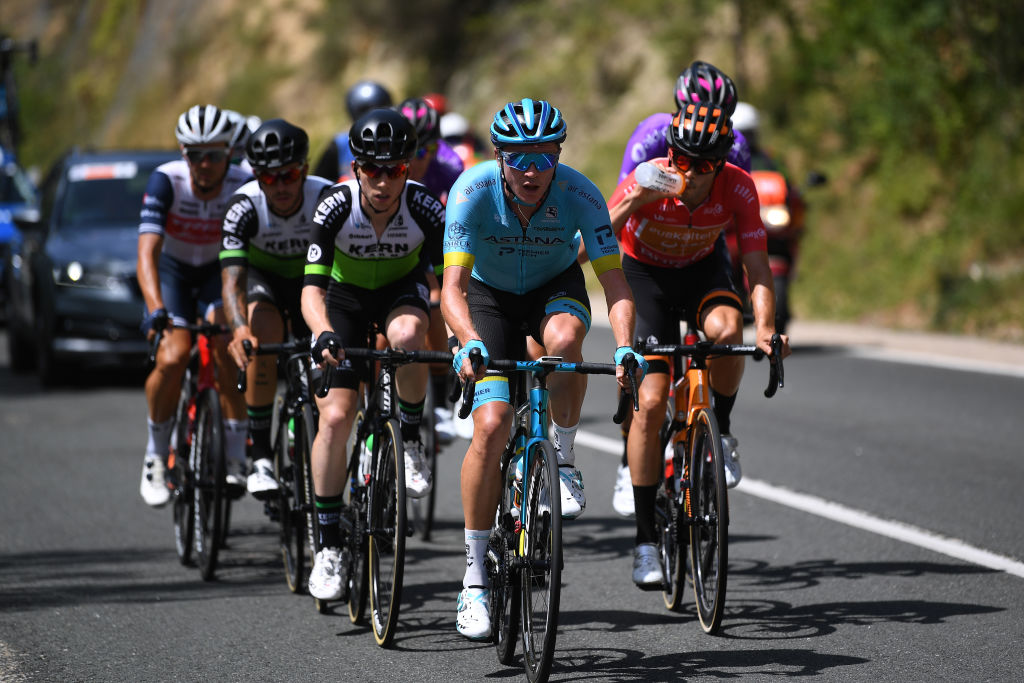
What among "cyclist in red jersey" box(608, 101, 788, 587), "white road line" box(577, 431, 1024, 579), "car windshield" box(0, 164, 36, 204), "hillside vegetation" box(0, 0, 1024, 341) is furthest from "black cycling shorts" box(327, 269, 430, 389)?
"car windshield" box(0, 164, 36, 204)

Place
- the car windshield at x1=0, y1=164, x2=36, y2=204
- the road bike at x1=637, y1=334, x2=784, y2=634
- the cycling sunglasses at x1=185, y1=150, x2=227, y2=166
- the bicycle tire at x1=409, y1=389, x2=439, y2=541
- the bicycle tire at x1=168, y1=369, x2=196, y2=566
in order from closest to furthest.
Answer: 1. the road bike at x1=637, y1=334, x2=784, y2=634
2. the bicycle tire at x1=168, y1=369, x2=196, y2=566
3. the cycling sunglasses at x1=185, y1=150, x2=227, y2=166
4. the bicycle tire at x1=409, y1=389, x2=439, y2=541
5. the car windshield at x1=0, y1=164, x2=36, y2=204

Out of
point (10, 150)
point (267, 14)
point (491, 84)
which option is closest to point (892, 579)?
point (10, 150)

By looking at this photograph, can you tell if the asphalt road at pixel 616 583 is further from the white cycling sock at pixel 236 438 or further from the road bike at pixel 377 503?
the white cycling sock at pixel 236 438

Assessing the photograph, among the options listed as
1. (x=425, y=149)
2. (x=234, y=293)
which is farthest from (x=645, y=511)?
(x=425, y=149)

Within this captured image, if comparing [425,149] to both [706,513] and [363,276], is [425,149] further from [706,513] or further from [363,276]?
[706,513]

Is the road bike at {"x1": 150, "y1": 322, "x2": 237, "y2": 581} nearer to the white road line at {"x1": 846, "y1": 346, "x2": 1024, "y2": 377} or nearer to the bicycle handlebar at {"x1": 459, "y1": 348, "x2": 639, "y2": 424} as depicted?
the bicycle handlebar at {"x1": 459, "y1": 348, "x2": 639, "y2": 424}

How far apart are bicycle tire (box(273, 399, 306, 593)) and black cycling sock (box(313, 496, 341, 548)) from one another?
15.0 inches

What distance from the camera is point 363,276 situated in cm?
653

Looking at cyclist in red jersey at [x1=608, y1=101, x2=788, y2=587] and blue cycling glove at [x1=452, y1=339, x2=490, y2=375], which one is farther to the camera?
cyclist in red jersey at [x1=608, y1=101, x2=788, y2=587]

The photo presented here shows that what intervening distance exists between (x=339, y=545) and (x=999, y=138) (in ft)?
55.2

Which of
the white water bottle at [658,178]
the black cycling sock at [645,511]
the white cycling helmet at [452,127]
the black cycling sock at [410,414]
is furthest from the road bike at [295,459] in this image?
the white cycling helmet at [452,127]

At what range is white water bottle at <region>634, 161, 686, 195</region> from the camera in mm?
6230

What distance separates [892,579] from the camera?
6648mm

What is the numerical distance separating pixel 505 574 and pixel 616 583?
61.4 inches
